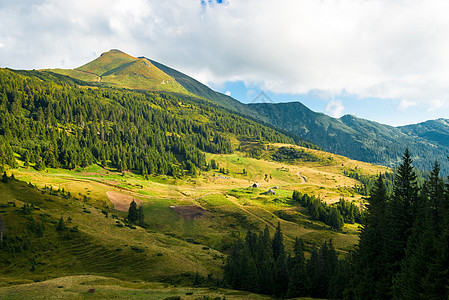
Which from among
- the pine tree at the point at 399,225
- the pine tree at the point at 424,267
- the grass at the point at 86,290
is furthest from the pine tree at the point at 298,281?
the pine tree at the point at 424,267

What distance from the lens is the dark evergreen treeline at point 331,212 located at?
479 ft

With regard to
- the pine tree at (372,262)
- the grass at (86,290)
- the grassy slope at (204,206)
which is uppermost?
the pine tree at (372,262)

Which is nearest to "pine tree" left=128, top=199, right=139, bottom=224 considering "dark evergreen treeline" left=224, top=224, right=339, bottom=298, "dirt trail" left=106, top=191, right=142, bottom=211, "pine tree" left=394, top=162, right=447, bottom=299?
"dirt trail" left=106, top=191, right=142, bottom=211

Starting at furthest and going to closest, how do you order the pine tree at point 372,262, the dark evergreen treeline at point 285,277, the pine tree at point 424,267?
the dark evergreen treeline at point 285,277 < the pine tree at point 372,262 < the pine tree at point 424,267

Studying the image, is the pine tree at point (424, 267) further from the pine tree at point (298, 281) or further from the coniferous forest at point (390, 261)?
the pine tree at point (298, 281)

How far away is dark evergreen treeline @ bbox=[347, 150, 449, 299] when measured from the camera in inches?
958

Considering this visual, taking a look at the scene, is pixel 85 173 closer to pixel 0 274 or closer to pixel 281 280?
pixel 0 274

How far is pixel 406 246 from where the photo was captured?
33.6m

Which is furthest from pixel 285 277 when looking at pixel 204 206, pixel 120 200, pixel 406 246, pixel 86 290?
pixel 120 200

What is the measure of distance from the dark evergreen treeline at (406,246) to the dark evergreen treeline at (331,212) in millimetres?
115901

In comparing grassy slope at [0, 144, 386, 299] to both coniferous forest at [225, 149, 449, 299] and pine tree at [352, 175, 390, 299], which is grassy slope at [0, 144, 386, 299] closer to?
coniferous forest at [225, 149, 449, 299]

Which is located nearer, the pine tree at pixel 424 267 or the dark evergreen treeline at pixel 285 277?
the pine tree at pixel 424 267

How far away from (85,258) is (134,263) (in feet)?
37.4

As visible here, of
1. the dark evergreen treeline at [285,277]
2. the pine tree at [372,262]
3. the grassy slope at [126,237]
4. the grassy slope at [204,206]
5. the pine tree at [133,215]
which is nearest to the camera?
the pine tree at [372,262]
